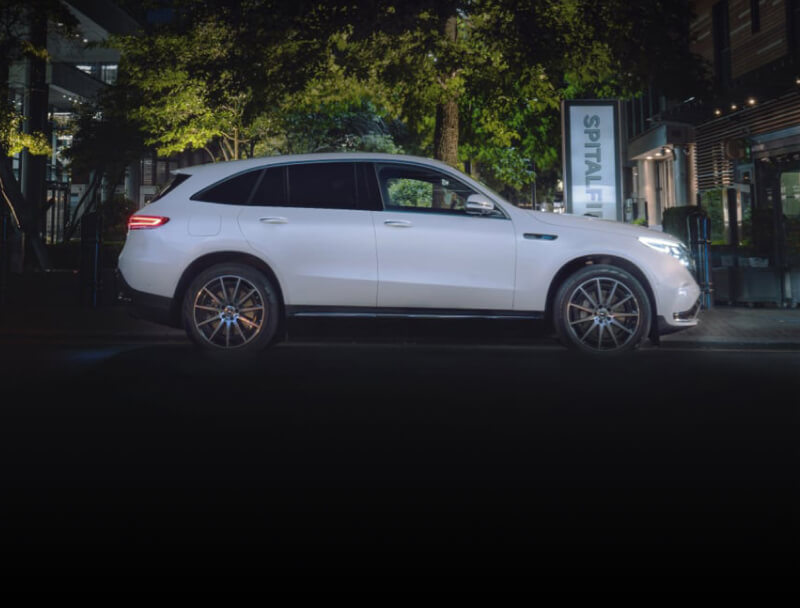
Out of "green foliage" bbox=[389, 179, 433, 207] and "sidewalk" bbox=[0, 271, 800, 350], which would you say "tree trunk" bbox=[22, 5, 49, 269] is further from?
"green foliage" bbox=[389, 179, 433, 207]

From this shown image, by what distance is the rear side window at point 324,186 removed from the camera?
984 cm

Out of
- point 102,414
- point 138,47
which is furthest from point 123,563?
point 138,47

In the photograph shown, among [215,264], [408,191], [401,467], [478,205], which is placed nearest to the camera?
[401,467]

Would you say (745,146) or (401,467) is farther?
(745,146)

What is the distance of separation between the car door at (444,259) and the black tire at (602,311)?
531mm

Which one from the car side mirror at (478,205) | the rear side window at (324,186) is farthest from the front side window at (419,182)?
the rear side window at (324,186)

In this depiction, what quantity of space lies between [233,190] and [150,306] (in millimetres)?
1310

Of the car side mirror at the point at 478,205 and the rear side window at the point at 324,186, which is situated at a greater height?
the rear side window at the point at 324,186

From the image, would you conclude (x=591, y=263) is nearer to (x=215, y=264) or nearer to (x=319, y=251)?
(x=319, y=251)

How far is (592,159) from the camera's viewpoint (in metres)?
18.3

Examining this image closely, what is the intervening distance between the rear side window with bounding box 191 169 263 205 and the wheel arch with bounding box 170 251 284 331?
0.50m

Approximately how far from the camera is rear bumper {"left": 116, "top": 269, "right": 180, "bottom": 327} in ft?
32.1

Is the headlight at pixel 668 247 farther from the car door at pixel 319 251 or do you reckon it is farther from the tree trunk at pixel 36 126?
the tree trunk at pixel 36 126

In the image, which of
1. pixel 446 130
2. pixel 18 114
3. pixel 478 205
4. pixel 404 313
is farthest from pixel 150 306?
pixel 18 114
